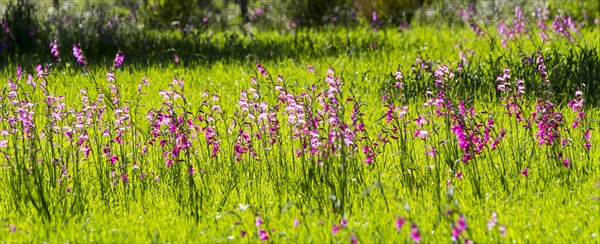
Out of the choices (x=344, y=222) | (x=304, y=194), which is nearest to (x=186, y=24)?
(x=304, y=194)

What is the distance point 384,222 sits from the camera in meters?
4.16

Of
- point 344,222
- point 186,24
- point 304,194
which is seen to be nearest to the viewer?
point 344,222

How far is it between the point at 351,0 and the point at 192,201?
10.9m

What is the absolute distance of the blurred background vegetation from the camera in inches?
403

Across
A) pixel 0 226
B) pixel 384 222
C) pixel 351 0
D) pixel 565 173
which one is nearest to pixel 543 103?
pixel 565 173

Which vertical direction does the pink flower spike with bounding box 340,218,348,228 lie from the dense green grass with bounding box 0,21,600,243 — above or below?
above

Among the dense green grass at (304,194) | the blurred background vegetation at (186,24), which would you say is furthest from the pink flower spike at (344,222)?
the blurred background vegetation at (186,24)

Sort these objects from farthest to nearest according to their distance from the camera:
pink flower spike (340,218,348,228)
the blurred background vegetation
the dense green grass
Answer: the blurred background vegetation < the dense green grass < pink flower spike (340,218,348,228)

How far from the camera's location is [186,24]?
12.5 metres

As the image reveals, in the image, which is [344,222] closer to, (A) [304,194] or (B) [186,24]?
(A) [304,194]

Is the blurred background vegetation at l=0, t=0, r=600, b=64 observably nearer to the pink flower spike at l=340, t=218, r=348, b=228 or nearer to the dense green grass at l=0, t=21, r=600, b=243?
the dense green grass at l=0, t=21, r=600, b=243

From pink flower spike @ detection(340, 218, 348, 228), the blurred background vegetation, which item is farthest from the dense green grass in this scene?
the blurred background vegetation

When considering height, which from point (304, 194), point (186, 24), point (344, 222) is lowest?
point (186, 24)

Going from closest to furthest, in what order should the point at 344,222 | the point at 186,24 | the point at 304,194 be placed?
the point at 344,222 < the point at 304,194 < the point at 186,24
